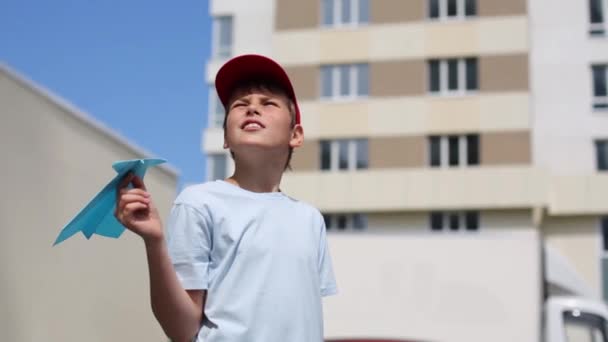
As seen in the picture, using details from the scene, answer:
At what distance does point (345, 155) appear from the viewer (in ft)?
92.4

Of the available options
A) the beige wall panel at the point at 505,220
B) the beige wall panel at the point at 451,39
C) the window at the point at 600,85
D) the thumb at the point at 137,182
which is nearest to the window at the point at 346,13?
the beige wall panel at the point at 451,39

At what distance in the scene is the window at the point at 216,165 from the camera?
29.2 meters

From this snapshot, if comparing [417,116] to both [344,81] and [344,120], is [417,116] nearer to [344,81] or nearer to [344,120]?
[344,120]

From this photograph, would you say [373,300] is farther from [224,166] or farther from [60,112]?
[224,166]

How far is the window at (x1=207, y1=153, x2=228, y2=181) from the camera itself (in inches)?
1150

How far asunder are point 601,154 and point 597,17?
171 inches

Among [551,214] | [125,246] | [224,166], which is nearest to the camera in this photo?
[125,246]

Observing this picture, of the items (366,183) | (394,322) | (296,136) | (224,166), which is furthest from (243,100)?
(224,166)

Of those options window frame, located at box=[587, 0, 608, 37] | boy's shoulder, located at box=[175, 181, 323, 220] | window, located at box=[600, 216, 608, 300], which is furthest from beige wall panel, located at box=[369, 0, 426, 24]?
boy's shoulder, located at box=[175, 181, 323, 220]

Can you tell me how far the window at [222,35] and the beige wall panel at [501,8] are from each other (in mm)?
8350

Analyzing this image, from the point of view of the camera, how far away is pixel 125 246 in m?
4.68

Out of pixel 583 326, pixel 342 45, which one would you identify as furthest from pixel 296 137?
pixel 342 45

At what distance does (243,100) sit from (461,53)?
86.8 feet

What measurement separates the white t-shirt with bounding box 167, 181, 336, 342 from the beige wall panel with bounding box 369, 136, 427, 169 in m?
25.8
